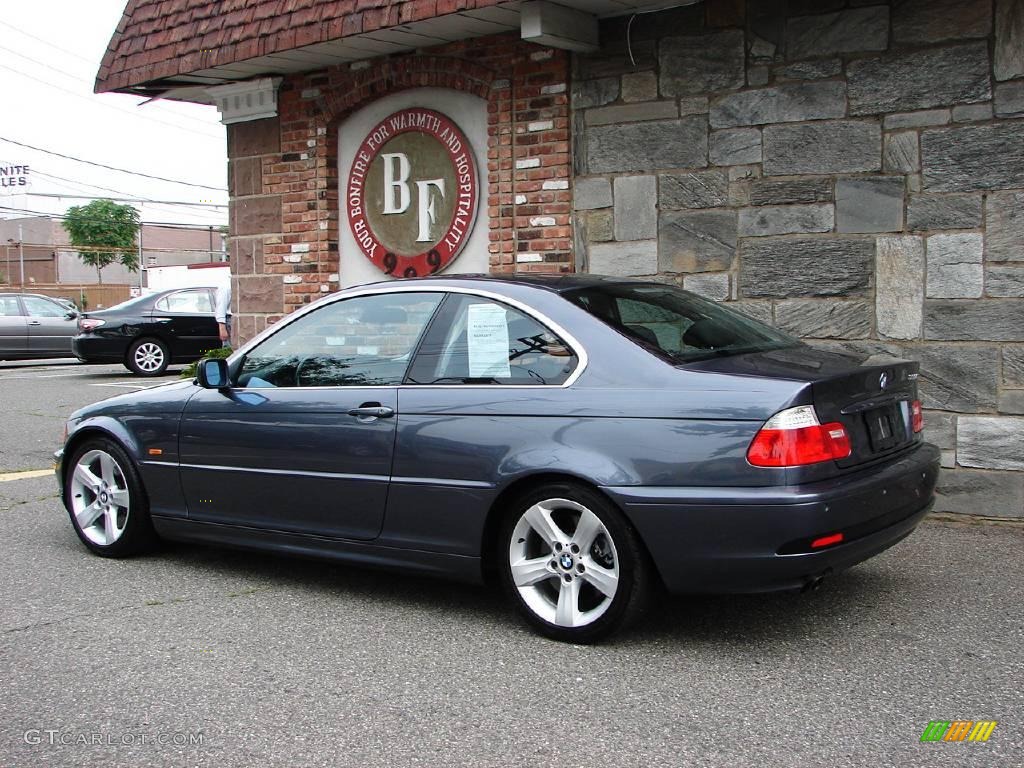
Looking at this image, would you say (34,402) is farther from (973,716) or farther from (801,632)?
(973,716)

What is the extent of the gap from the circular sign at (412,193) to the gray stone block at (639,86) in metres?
1.58

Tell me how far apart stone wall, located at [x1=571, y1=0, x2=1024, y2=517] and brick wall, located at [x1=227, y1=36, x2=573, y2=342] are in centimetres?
41

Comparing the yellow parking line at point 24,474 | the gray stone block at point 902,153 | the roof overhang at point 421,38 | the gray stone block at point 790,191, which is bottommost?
the yellow parking line at point 24,474

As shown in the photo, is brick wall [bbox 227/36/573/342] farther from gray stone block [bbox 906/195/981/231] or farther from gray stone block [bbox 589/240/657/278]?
gray stone block [bbox 906/195/981/231]

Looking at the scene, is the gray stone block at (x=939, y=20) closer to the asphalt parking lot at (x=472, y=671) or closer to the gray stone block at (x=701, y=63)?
the gray stone block at (x=701, y=63)

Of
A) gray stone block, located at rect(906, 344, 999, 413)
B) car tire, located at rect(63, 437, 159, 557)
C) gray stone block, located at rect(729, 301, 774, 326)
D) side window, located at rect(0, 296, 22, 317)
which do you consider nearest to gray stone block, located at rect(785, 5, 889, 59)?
gray stone block, located at rect(729, 301, 774, 326)

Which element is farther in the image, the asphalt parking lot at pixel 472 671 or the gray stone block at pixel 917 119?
the gray stone block at pixel 917 119

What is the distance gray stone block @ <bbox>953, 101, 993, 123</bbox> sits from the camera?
668 centimetres

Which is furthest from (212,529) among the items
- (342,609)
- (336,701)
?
(336,701)

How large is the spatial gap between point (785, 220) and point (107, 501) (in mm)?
4500

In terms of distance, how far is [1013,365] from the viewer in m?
6.68

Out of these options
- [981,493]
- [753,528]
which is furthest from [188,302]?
[753,528]

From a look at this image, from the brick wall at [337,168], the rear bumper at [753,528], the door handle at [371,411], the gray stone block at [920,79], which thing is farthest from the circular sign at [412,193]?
the rear bumper at [753,528]

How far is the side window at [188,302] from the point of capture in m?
18.8
